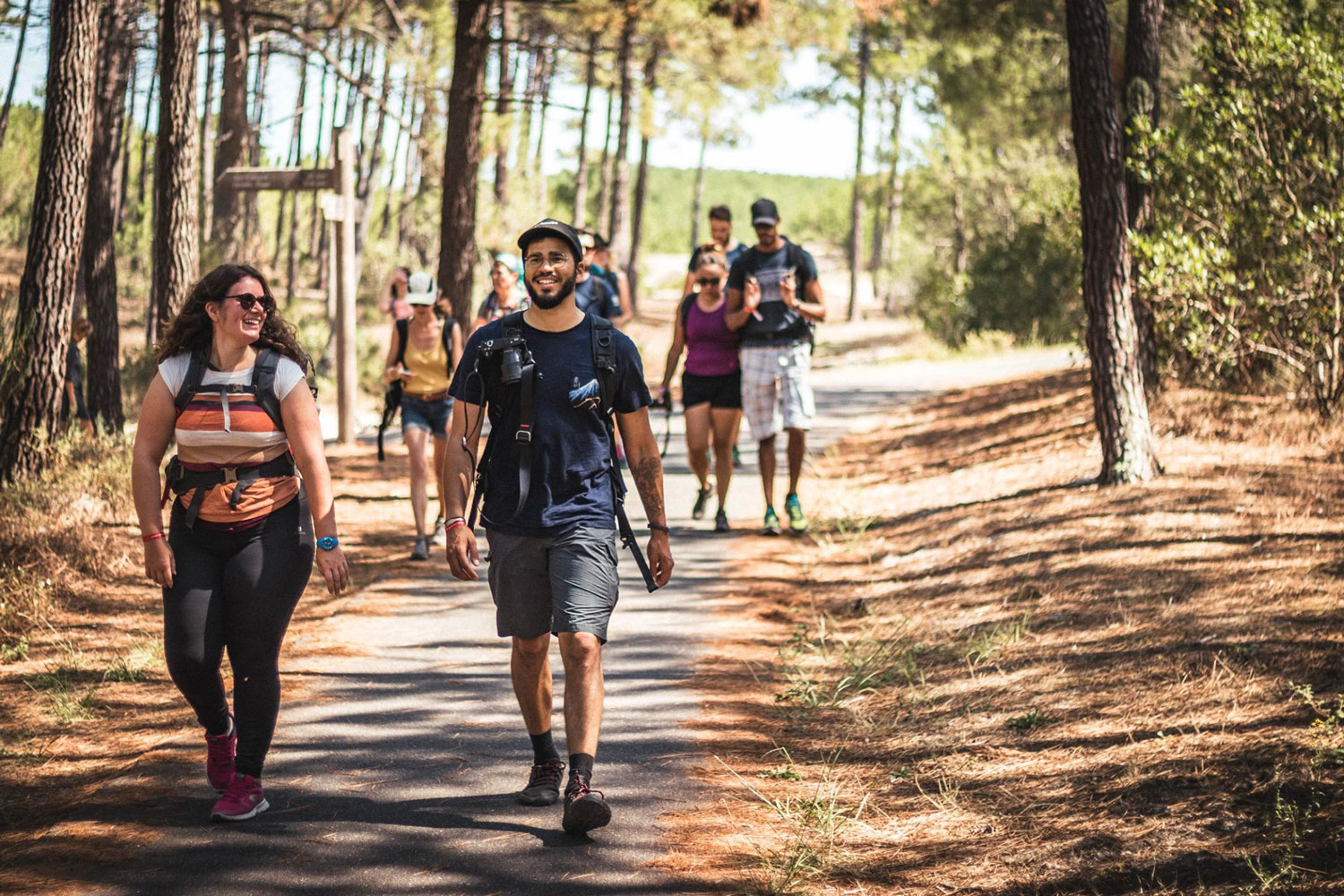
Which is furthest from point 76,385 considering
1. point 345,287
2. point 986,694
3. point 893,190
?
point 893,190

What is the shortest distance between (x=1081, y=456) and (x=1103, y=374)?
1.70 meters

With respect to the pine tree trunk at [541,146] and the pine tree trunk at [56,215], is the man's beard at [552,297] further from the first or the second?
the pine tree trunk at [541,146]

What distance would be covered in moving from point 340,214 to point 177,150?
7.02 feet

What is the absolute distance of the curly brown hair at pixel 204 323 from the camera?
4625 millimetres

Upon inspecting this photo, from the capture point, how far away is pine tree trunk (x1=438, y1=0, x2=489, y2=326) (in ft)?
46.2

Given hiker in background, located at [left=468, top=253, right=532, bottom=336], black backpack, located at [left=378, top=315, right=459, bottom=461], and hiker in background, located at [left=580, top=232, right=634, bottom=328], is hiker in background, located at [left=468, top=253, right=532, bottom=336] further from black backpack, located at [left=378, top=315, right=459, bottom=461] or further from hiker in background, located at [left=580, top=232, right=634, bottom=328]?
hiker in background, located at [left=580, top=232, right=634, bottom=328]

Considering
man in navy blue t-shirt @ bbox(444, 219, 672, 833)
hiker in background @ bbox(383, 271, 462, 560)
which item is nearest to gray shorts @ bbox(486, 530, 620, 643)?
man in navy blue t-shirt @ bbox(444, 219, 672, 833)

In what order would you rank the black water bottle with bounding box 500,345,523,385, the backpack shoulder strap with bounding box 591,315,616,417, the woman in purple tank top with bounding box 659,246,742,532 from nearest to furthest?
1. the black water bottle with bounding box 500,345,523,385
2. the backpack shoulder strap with bounding box 591,315,616,417
3. the woman in purple tank top with bounding box 659,246,742,532

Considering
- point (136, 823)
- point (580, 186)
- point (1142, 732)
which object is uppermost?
point (580, 186)

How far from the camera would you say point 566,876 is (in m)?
4.20

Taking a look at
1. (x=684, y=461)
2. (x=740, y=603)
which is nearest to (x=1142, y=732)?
(x=740, y=603)

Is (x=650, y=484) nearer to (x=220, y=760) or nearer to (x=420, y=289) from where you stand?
(x=220, y=760)

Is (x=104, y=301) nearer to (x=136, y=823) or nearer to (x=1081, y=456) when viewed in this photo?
(x=1081, y=456)

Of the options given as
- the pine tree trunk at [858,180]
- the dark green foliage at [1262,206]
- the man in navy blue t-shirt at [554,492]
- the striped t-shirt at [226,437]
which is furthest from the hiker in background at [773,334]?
the pine tree trunk at [858,180]
